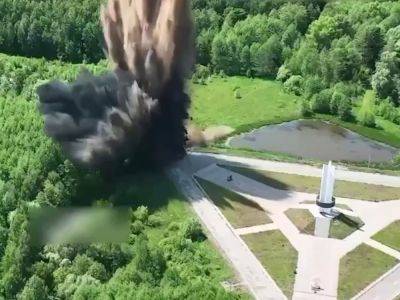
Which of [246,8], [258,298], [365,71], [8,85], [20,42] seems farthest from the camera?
[246,8]

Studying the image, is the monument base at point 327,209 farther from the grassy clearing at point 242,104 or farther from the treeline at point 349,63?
the treeline at point 349,63

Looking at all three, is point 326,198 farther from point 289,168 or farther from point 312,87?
point 312,87

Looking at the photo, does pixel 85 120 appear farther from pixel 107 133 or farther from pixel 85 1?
pixel 85 1

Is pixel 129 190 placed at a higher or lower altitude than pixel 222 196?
higher

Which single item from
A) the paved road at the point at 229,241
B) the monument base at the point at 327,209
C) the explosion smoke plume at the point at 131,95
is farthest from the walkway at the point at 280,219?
the explosion smoke plume at the point at 131,95

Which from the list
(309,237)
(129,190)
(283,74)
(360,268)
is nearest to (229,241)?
(309,237)

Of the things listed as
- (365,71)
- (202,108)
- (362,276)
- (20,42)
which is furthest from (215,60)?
(362,276)
